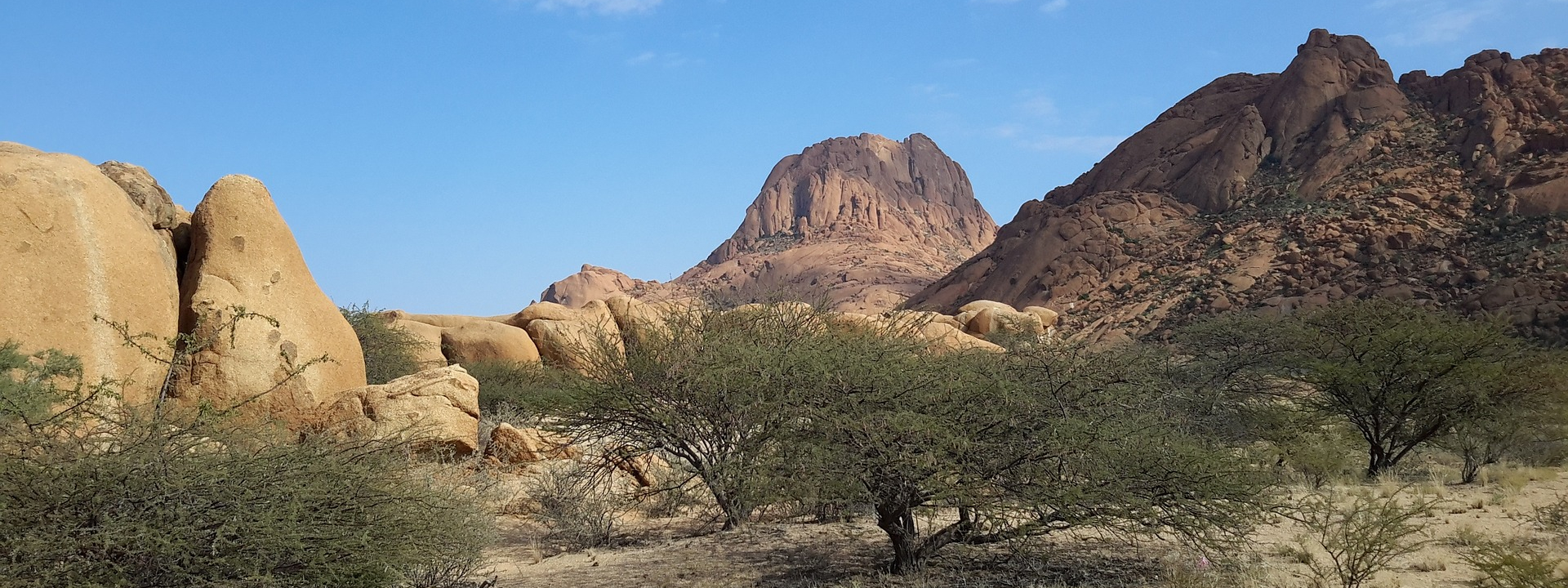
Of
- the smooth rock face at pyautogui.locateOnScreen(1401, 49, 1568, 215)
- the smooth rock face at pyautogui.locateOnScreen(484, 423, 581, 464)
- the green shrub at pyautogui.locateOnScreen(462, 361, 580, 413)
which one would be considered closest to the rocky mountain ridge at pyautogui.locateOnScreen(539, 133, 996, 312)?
the smooth rock face at pyautogui.locateOnScreen(1401, 49, 1568, 215)

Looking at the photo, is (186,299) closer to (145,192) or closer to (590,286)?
(145,192)

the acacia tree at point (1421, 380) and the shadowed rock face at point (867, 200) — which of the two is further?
the shadowed rock face at point (867, 200)

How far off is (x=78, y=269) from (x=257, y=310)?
221cm

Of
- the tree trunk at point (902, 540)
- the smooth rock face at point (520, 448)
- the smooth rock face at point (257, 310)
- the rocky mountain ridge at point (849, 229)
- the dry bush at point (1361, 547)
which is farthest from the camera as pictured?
the rocky mountain ridge at point (849, 229)

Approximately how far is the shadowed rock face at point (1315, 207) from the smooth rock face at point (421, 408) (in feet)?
100

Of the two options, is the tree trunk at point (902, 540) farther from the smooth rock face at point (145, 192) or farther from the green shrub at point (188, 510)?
the smooth rock face at point (145, 192)

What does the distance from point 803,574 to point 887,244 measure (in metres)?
91.0

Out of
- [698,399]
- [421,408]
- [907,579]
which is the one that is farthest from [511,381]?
[907,579]

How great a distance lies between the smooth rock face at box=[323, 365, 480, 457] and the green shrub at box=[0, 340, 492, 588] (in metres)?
6.88

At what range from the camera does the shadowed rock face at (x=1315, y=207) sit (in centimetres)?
3738

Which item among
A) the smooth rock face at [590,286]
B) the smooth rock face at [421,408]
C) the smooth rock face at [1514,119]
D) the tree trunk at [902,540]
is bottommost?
the tree trunk at [902,540]

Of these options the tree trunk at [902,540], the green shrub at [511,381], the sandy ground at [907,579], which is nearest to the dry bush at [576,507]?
the sandy ground at [907,579]

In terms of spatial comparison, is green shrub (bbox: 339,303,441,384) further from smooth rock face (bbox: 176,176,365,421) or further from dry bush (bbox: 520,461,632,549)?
dry bush (bbox: 520,461,632,549)

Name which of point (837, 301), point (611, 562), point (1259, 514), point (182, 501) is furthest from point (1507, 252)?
point (837, 301)
